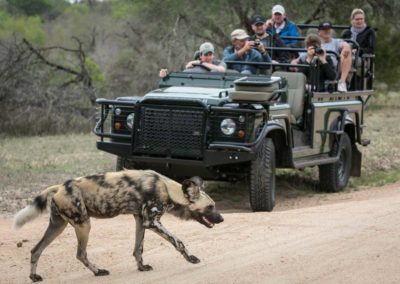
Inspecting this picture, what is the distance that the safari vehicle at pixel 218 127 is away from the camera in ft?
30.9

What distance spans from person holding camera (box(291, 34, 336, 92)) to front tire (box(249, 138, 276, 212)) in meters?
1.88

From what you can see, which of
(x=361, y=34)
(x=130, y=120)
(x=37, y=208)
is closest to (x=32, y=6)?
(x=361, y=34)

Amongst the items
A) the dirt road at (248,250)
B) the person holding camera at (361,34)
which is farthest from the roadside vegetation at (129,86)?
the dirt road at (248,250)

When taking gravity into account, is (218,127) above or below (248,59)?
below

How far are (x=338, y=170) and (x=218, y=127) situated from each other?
3302 millimetres

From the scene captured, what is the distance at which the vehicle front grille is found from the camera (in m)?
9.48

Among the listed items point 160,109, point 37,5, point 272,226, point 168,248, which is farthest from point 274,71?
point 37,5

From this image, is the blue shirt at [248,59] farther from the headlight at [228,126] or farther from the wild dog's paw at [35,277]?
the wild dog's paw at [35,277]

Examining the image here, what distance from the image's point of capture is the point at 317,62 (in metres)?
11.4

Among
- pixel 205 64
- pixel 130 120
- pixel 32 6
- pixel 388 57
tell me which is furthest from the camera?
pixel 32 6

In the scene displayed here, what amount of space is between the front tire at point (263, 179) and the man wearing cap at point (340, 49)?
257 centimetres

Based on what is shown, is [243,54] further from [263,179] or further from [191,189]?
[191,189]

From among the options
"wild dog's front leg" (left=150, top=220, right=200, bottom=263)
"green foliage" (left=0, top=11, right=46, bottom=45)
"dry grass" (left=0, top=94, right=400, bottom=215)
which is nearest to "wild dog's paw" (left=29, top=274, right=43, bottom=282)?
"wild dog's front leg" (left=150, top=220, right=200, bottom=263)

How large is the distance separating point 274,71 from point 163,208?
555 cm
